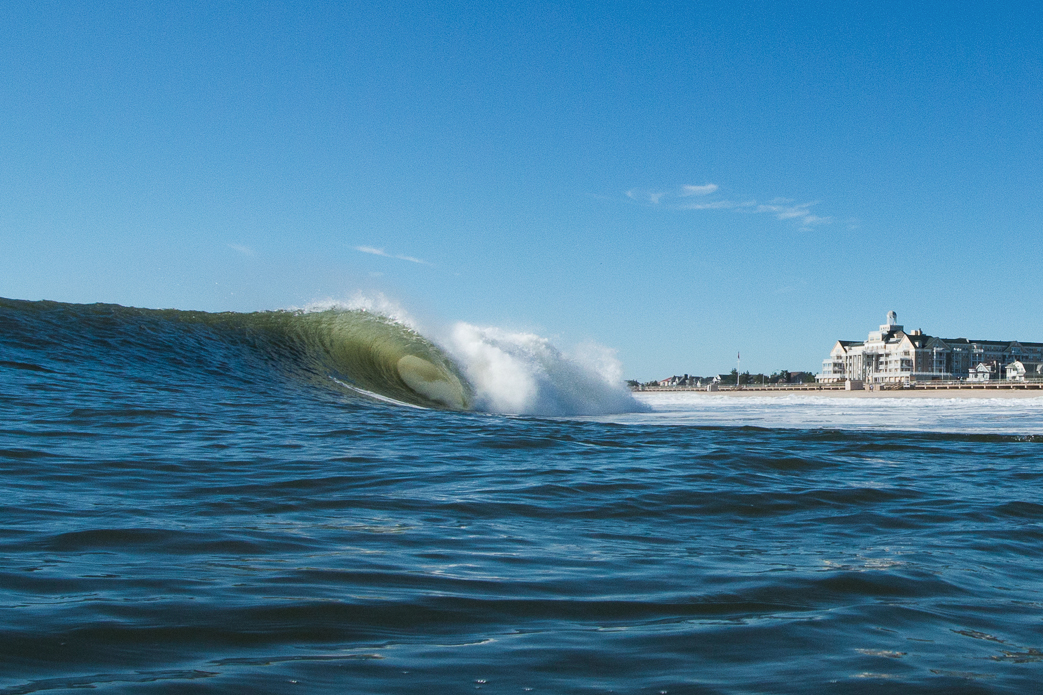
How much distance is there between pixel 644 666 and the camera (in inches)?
86.7

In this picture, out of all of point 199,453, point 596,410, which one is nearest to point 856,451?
point 199,453

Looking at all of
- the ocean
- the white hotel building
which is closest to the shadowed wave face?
the ocean

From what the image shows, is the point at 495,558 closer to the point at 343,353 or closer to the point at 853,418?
the point at 853,418

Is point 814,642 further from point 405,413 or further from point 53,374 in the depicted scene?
point 53,374

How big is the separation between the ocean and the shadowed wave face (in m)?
4.57

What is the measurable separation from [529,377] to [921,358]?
12209cm

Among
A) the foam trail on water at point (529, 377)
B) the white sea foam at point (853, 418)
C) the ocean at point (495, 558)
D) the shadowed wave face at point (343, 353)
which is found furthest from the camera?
the foam trail on water at point (529, 377)

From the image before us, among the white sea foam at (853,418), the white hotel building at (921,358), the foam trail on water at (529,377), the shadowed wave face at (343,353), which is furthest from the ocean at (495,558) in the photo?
the white hotel building at (921,358)

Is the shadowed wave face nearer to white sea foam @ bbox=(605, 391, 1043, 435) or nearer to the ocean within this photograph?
white sea foam @ bbox=(605, 391, 1043, 435)

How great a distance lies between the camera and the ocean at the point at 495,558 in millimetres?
2182

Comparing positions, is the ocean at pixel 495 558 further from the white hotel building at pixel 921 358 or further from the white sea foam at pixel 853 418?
the white hotel building at pixel 921 358

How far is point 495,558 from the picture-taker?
3438mm

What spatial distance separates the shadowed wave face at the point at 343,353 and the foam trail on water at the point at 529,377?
1.4 inches

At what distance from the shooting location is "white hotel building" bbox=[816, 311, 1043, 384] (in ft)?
405
